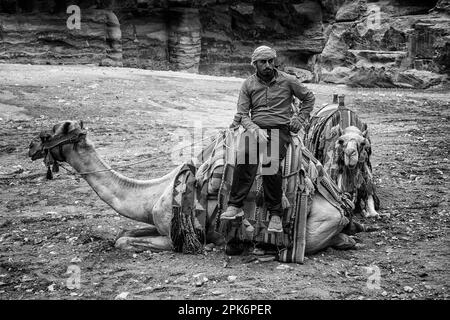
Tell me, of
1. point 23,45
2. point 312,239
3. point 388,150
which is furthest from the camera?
point 23,45

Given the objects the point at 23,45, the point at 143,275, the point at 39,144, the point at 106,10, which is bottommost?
the point at 143,275

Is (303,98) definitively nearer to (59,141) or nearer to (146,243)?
(146,243)

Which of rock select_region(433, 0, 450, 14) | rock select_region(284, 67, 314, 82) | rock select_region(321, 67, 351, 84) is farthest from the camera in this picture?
rock select_region(284, 67, 314, 82)

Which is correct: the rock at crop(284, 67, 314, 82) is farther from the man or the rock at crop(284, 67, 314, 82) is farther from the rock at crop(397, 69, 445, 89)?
the man

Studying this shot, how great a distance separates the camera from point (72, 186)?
29.3 ft

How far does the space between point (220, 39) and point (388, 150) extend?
15.7 metres

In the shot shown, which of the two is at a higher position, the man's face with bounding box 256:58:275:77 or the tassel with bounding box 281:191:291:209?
the man's face with bounding box 256:58:275:77

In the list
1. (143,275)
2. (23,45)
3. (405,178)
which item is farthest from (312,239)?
(23,45)

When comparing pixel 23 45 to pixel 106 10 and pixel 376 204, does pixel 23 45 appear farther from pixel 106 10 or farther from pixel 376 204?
pixel 376 204

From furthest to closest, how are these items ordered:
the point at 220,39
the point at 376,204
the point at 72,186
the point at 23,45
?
the point at 220,39
the point at 23,45
the point at 72,186
the point at 376,204

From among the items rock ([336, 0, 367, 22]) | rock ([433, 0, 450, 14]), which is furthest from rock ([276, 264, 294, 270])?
rock ([336, 0, 367, 22])

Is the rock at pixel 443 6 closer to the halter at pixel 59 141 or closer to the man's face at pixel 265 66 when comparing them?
the man's face at pixel 265 66

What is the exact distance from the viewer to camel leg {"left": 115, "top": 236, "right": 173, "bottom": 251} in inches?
243

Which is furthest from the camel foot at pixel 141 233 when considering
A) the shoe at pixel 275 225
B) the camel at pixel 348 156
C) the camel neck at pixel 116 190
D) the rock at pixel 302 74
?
the rock at pixel 302 74
